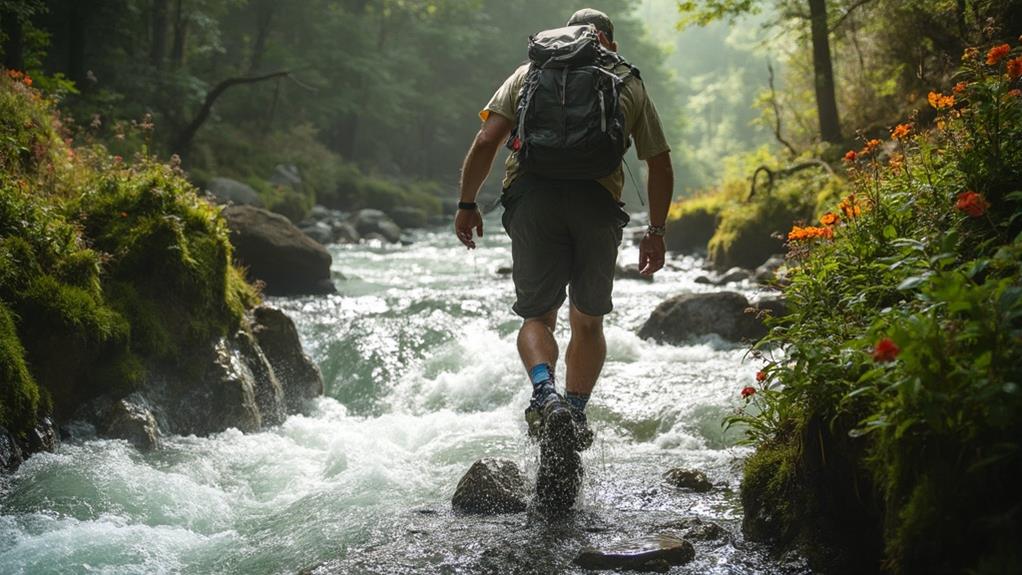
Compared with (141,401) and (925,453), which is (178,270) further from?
(925,453)

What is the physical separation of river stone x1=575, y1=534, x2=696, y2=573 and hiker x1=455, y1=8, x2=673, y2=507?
1.77 feet

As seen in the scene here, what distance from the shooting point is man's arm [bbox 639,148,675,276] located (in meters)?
4.14

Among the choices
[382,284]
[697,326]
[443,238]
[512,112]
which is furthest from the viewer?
[443,238]

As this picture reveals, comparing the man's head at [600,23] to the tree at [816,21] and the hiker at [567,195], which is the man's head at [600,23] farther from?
the tree at [816,21]

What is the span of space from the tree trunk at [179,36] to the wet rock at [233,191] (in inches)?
199

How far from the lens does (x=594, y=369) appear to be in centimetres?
415

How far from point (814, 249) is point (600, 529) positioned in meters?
2.07

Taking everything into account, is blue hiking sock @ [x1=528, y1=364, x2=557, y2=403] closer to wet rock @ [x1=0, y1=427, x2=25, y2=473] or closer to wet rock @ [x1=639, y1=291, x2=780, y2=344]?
wet rock @ [x1=0, y1=427, x2=25, y2=473]

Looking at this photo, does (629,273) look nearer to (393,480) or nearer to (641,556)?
(393,480)

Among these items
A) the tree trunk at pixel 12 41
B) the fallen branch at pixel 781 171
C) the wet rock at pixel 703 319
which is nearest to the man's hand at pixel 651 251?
the wet rock at pixel 703 319

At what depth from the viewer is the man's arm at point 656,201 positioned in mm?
4137

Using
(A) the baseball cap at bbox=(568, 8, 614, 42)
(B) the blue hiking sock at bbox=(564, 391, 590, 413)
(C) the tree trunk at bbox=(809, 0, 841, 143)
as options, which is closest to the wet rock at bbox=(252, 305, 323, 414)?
(B) the blue hiking sock at bbox=(564, 391, 590, 413)

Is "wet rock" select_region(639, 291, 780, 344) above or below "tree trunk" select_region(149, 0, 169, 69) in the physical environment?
below

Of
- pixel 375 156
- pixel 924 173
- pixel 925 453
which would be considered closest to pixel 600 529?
pixel 925 453
